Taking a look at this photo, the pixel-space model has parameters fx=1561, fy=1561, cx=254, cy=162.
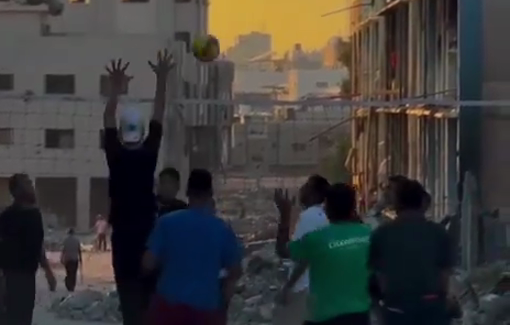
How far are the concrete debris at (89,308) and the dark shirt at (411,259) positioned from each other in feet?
35.5

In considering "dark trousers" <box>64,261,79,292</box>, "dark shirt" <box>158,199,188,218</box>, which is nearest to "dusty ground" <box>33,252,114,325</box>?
"dark trousers" <box>64,261,79,292</box>

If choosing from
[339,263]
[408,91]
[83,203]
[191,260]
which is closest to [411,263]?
[339,263]

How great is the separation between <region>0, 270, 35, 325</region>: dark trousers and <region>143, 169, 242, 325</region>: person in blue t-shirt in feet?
8.74

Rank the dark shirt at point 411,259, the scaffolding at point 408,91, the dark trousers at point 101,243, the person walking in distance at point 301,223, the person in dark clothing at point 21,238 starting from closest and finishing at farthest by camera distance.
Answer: the dark shirt at point 411,259, the person walking in distance at point 301,223, the person in dark clothing at point 21,238, the scaffolding at point 408,91, the dark trousers at point 101,243

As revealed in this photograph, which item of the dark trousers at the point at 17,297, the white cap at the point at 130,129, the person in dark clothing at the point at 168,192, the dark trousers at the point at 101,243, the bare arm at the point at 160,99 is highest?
the bare arm at the point at 160,99

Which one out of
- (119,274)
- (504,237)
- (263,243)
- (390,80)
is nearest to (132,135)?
(119,274)

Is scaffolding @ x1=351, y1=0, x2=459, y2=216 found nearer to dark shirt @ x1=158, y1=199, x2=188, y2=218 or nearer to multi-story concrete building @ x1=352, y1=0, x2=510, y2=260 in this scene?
multi-story concrete building @ x1=352, y1=0, x2=510, y2=260

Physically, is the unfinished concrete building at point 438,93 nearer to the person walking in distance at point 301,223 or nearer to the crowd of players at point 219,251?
the person walking in distance at point 301,223

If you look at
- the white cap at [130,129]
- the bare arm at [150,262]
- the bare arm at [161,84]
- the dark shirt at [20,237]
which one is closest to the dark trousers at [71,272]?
the dark shirt at [20,237]

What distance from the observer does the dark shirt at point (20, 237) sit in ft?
35.1

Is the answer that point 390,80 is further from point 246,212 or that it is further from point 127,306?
point 127,306

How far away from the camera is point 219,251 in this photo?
331 inches

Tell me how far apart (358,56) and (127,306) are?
49749 millimetres

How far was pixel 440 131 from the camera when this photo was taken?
33.2 m
